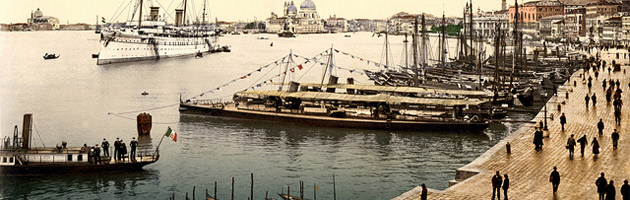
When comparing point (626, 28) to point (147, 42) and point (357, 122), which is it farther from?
point (357, 122)

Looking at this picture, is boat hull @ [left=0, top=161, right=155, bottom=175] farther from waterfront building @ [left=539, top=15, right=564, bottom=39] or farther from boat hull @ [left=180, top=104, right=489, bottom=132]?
waterfront building @ [left=539, top=15, right=564, bottom=39]

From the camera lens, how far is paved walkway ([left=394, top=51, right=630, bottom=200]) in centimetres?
1941

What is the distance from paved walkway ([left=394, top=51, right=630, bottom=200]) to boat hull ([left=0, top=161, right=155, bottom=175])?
11359mm

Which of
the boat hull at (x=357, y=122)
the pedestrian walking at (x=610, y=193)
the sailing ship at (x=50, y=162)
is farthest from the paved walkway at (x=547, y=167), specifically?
the sailing ship at (x=50, y=162)

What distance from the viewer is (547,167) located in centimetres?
2238

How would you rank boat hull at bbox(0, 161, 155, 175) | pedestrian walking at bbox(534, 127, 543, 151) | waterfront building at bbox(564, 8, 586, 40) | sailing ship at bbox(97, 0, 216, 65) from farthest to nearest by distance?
1. waterfront building at bbox(564, 8, 586, 40)
2. sailing ship at bbox(97, 0, 216, 65)
3. boat hull at bbox(0, 161, 155, 175)
4. pedestrian walking at bbox(534, 127, 543, 151)

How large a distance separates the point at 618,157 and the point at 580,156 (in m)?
1.06

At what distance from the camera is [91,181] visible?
26.0m

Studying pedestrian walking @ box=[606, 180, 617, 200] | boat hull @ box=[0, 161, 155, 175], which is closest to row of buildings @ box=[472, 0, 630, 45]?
boat hull @ box=[0, 161, 155, 175]

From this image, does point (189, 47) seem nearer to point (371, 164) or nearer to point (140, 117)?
point (140, 117)

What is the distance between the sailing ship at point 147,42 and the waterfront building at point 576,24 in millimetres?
76047

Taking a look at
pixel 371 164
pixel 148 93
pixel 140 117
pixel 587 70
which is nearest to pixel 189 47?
pixel 148 93

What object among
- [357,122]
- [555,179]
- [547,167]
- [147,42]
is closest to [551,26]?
[147,42]

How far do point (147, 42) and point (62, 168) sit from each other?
296 feet
